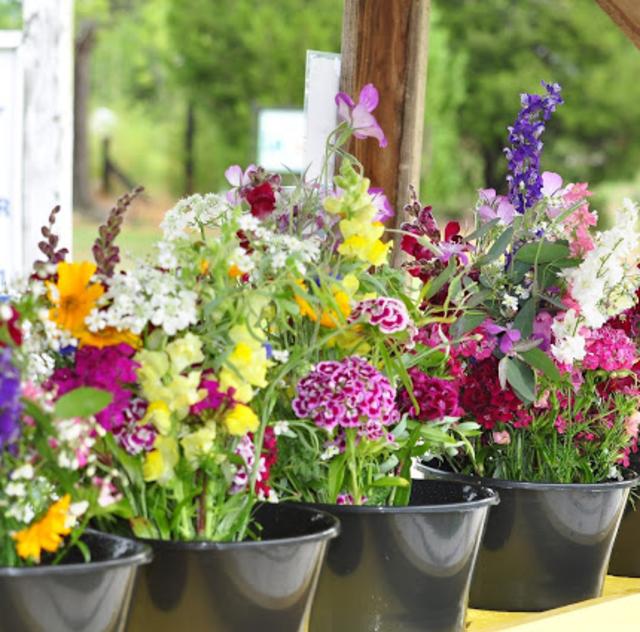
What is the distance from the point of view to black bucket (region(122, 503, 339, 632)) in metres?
1.00

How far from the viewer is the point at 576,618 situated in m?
1.33

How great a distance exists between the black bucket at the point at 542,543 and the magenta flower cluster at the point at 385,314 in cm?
28

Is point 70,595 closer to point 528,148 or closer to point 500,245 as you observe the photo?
point 500,245

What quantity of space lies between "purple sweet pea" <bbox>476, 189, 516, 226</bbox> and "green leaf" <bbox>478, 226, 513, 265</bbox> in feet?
0.18

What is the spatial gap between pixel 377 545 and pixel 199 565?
216 mm

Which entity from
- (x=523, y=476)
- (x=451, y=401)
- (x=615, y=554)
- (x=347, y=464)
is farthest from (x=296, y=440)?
(x=615, y=554)

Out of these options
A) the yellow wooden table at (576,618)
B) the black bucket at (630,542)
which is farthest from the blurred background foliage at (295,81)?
the yellow wooden table at (576,618)

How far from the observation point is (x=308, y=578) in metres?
1.04

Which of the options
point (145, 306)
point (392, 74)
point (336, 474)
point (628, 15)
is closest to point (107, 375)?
point (145, 306)

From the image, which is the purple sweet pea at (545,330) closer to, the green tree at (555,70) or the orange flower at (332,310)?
the orange flower at (332,310)

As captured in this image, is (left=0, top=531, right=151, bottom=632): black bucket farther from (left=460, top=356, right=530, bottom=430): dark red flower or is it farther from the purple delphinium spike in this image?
the purple delphinium spike

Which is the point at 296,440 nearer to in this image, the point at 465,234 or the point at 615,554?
the point at 465,234

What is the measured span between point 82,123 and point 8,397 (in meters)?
17.9

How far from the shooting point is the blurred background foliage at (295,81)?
59.2ft
